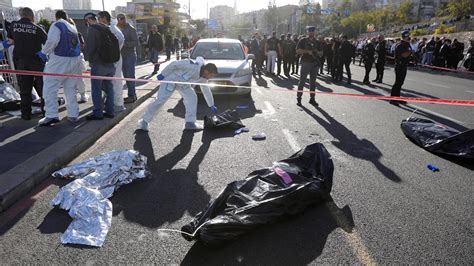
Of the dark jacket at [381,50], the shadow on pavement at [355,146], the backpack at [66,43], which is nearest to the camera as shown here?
the shadow on pavement at [355,146]

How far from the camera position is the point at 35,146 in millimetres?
5180

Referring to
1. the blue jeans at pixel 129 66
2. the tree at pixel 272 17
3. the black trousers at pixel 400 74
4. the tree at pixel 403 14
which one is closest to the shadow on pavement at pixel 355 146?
the black trousers at pixel 400 74

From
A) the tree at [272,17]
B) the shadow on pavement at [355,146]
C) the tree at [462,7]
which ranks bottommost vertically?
the shadow on pavement at [355,146]

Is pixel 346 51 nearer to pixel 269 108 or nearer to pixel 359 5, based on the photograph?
pixel 269 108

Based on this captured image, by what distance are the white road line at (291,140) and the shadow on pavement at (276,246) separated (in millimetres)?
2232

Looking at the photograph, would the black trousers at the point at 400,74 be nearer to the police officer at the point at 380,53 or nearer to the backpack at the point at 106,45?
the police officer at the point at 380,53

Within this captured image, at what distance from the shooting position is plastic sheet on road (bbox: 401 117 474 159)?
5220mm

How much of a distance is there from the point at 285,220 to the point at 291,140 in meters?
2.85

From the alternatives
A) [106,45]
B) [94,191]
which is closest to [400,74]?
[106,45]

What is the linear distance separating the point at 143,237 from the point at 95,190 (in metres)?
0.97

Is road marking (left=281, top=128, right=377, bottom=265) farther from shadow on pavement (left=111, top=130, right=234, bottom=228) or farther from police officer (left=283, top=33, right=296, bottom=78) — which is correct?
police officer (left=283, top=33, right=296, bottom=78)

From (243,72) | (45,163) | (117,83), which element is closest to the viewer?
(45,163)

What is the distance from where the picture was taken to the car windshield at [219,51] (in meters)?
10.7

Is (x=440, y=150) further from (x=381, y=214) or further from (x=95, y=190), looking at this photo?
(x=95, y=190)
